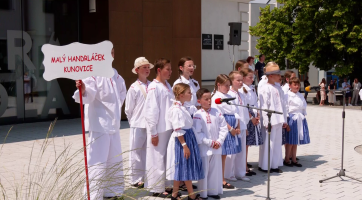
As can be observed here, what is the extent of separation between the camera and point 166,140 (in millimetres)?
6203

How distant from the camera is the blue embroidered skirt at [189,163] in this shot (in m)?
5.74

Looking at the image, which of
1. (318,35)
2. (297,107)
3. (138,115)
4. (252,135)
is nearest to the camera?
(138,115)

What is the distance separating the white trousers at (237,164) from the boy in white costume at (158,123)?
1234 mm

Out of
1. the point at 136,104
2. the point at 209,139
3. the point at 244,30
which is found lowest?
the point at 209,139

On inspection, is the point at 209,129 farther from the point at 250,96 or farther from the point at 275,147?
the point at 275,147

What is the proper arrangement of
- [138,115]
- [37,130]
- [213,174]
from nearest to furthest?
[213,174] < [138,115] < [37,130]

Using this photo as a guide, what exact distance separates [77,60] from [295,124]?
15.7 feet

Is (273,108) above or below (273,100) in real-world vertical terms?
below

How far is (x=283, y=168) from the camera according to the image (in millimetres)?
8109

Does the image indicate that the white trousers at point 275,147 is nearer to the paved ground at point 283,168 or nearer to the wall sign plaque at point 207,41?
the paved ground at point 283,168

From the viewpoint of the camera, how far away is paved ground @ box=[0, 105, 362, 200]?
20.6 ft

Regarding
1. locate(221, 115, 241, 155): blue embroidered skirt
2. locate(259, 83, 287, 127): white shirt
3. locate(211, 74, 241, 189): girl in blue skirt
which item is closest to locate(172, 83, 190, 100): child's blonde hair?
locate(211, 74, 241, 189): girl in blue skirt

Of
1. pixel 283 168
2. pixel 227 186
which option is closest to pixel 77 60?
pixel 227 186

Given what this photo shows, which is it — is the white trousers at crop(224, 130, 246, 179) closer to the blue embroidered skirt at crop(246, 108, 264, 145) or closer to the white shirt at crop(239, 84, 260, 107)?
the blue embroidered skirt at crop(246, 108, 264, 145)
